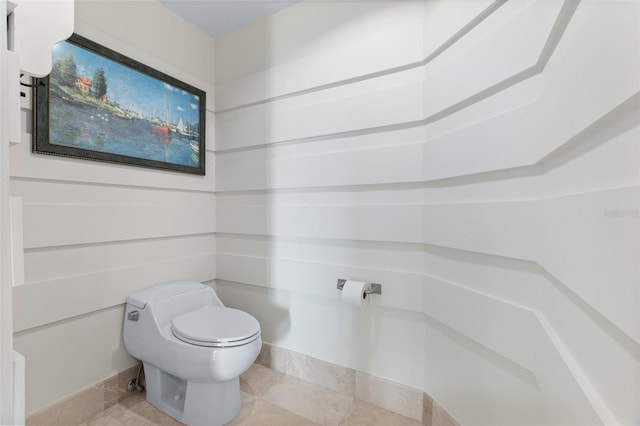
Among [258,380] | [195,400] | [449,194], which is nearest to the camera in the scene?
[449,194]

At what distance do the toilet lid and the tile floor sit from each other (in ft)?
1.48

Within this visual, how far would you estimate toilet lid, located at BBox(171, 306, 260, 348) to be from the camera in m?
1.32

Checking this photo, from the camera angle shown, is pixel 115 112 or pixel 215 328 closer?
pixel 215 328

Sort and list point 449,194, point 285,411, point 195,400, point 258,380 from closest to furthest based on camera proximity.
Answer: point 449,194 → point 195,400 → point 285,411 → point 258,380

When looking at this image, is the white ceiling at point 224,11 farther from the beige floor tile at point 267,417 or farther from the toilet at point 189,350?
the beige floor tile at point 267,417

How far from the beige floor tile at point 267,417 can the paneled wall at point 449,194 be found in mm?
337

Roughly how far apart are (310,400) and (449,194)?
4.44ft

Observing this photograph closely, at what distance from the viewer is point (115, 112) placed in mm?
1529

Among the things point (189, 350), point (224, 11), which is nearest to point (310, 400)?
point (189, 350)

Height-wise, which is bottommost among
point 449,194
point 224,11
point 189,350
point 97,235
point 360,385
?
point 360,385

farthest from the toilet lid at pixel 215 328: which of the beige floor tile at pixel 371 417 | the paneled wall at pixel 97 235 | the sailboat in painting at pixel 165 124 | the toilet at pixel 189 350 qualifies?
the sailboat in painting at pixel 165 124

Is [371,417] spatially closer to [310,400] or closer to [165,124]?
[310,400]

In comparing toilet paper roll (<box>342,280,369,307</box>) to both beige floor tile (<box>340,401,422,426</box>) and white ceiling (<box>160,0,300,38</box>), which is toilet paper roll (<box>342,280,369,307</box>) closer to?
beige floor tile (<box>340,401,422,426</box>)

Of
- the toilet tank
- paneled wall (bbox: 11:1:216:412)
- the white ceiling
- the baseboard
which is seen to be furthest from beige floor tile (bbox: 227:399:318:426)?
the white ceiling
